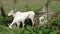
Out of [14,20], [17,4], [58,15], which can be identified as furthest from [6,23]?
[17,4]

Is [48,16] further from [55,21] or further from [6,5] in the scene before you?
[6,5]

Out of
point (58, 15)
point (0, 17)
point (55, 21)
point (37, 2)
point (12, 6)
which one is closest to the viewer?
point (55, 21)

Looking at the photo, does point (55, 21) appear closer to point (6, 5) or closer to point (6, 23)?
point (6, 23)

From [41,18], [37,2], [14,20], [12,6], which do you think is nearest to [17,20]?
[14,20]

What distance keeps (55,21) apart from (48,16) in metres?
1.92

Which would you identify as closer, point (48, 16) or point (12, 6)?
point (48, 16)

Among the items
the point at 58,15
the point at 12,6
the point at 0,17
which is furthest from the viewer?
the point at 12,6

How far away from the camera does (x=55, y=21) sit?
1106 cm

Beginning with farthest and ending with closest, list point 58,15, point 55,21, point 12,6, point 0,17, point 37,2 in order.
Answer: point 37,2 < point 12,6 < point 0,17 < point 58,15 < point 55,21

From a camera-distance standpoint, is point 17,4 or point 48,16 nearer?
point 48,16

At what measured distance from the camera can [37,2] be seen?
666 inches

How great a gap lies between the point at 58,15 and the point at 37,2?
4.96m

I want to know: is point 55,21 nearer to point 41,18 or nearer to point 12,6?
point 41,18

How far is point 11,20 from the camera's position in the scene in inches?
518
